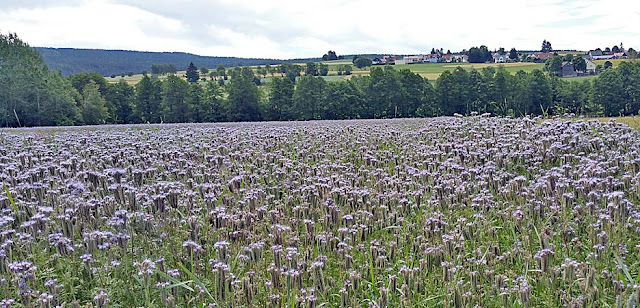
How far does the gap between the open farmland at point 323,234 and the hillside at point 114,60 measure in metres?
172

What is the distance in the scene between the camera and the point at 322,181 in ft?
23.7

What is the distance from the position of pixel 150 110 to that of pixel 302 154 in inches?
4032

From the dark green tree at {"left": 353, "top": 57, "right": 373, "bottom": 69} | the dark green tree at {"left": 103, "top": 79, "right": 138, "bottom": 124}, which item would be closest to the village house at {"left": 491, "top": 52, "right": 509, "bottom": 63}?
the dark green tree at {"left": 353, "top": 57, "right": 373, "bottom": 69}

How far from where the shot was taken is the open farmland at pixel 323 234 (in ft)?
14.5

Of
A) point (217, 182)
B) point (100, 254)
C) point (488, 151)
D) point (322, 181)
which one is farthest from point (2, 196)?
point (488, 151)

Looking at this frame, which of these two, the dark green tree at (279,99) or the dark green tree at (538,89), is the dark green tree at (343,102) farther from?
the dark green tree at (538,89)

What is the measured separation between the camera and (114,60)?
192 meters

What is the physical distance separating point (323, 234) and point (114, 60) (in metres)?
205

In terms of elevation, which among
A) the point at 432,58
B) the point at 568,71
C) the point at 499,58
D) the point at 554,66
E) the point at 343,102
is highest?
the point at 432,58

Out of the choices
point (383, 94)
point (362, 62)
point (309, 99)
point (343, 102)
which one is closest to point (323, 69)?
point (362, 62)

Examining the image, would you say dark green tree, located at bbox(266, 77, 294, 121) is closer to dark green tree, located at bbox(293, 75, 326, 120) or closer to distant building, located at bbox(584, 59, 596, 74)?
dark green tree, located at bbox(293, 75, 326, 120)

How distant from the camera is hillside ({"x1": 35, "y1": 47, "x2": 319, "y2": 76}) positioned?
180 metres

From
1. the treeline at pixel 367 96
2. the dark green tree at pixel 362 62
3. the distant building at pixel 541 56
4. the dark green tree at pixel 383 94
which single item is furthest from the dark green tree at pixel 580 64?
the dark green tree at pixel 362 62

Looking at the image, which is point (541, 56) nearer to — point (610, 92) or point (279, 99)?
point (610, 92)
